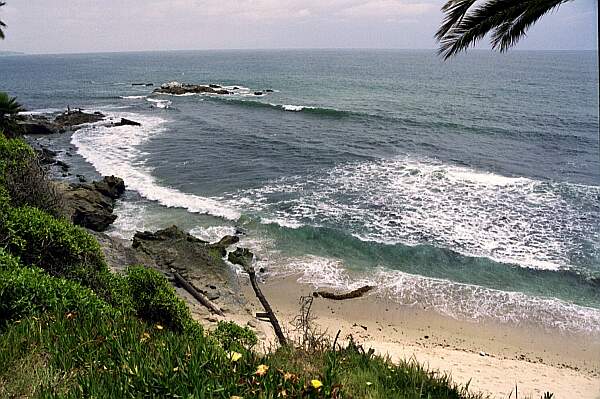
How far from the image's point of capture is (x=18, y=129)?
3216 cm

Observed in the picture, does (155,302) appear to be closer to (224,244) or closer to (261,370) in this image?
(261,370)

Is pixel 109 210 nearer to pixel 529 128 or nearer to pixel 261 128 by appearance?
pixel 261 128

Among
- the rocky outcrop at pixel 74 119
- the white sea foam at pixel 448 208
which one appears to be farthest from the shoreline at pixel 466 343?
the rocky outcrop at pixel 74 119

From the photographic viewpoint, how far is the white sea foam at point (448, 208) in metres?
21.1

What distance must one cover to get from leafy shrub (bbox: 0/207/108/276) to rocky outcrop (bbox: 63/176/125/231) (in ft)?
35.4

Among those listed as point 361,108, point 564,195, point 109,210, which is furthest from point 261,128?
point 564,195

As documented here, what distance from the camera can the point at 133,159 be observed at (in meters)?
35.2

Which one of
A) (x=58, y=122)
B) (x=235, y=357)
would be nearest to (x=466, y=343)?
(x=235, y=357)

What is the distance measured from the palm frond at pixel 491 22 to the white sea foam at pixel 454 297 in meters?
10.7

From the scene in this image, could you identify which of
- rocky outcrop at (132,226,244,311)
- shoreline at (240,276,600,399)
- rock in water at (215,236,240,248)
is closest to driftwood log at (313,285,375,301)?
shoreline at (240,276,600,399)

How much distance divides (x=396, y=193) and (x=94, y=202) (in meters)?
17.5

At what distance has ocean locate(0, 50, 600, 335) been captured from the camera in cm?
1823

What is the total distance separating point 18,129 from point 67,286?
30.4 metres

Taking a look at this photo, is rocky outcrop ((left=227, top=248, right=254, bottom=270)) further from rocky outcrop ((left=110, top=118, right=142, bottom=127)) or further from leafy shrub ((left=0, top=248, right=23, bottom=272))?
rocky outcrop ((left=110, top=118, right=142, bottom=127))
